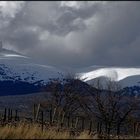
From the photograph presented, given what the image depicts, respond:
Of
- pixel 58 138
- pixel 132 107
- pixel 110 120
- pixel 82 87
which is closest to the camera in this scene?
pixel 58 138

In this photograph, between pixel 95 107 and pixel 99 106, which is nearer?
pixel 99 106

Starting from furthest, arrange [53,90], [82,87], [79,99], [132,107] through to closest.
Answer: [82,87]
[53,90]
[79,99]
[132,107]

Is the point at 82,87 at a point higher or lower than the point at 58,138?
higher

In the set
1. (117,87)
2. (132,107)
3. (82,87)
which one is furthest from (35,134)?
(82,87)

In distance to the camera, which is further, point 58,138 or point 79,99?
point 79,99

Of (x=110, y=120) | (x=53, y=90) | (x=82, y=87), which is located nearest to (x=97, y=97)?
(x=110, y=120)

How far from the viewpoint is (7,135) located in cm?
2003

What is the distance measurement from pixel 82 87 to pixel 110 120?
31.3 meters

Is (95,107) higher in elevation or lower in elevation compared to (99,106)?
higher

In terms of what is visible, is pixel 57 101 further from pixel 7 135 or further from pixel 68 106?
pixel 7 135

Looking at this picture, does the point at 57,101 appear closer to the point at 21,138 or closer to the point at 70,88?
the point at 70,88

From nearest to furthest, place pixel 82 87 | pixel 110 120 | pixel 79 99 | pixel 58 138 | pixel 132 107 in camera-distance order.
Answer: pixel 58 138 → pixel 110 120 → pixel 132 107 → pixel 79 99 → pixel 82 87

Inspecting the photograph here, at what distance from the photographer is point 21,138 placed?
19562 mm

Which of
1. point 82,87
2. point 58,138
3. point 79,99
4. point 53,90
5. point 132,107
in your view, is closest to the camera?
point 58,138
